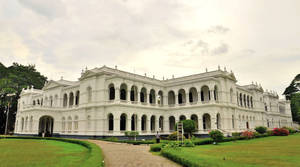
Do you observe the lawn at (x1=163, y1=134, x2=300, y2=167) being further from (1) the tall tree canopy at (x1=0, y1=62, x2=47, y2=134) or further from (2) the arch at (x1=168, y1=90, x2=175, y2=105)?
(1) the tall tree canopy at (x1=0, y1=62, x2=47, y2=134)

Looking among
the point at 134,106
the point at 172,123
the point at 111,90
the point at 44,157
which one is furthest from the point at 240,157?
the point at 172,123

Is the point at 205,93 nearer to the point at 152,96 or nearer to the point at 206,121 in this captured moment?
the point at 206,121

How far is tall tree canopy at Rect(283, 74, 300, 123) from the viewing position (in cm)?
6289

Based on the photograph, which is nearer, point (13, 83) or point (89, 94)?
point (89, 94)

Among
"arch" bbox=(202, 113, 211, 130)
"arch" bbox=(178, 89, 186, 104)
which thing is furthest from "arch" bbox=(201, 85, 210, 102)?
"arch" bbox=(178, 89, 186, 104)

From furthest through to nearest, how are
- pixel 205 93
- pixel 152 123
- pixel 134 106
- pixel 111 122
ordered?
pixel 152 123
pixel 205 93
pixel 111 122
pixel 134 106

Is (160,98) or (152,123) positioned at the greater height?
(160,98)

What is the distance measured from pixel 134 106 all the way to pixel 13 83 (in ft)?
117

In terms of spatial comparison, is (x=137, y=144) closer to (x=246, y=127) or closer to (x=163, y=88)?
(x=163, y=88)

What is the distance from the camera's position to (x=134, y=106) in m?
32.4

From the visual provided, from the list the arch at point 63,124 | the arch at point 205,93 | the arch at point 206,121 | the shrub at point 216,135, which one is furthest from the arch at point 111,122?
the arch at point 205,93

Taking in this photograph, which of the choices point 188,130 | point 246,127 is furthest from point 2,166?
point 246,127

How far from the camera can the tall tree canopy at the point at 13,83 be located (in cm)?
4828

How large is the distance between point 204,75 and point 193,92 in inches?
144
